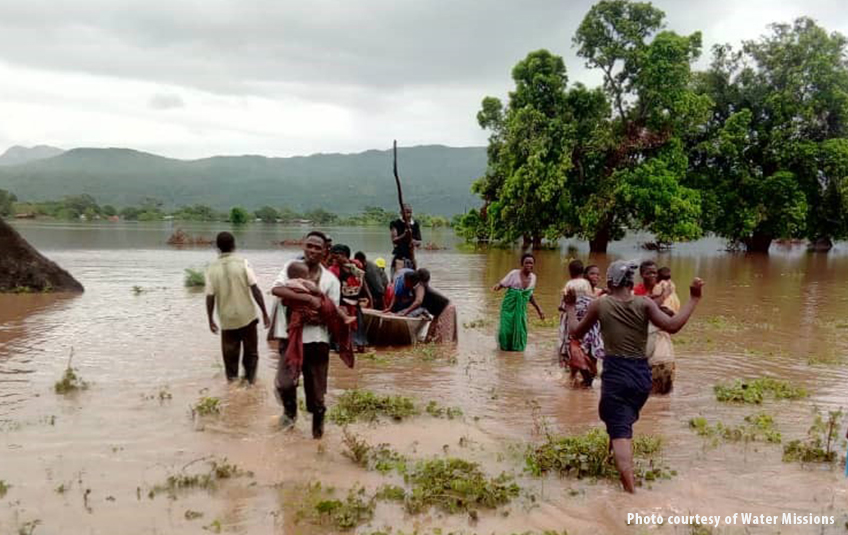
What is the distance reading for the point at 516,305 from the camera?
30.3 ft

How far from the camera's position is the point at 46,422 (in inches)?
228

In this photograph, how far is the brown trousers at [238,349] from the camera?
6.95m

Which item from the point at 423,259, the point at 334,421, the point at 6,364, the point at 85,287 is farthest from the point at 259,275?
the point at 334,421

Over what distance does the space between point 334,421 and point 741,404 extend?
13.6 ft

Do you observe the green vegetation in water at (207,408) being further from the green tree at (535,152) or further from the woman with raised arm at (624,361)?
the green tree at (535,152)

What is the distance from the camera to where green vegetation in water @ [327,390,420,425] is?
6.01m

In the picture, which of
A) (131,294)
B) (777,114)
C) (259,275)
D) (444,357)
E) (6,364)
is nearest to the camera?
(6,364)

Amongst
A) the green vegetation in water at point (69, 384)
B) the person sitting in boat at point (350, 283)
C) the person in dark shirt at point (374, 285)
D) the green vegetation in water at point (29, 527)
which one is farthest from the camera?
the person in dark shirt at point (374, 285)

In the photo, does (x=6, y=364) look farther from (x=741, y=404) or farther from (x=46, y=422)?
(x=741, y=404)

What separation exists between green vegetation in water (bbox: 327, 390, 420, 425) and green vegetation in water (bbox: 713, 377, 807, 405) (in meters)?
3.34

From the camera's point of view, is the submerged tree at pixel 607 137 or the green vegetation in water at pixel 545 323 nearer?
the green vegetation in water at pixel 545 323

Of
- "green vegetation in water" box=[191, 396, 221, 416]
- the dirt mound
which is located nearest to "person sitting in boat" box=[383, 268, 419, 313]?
"green vegetation in water" box=[191, 396, 221, 416]

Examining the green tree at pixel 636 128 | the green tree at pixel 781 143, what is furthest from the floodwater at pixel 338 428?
the green tree at pixel 781 143

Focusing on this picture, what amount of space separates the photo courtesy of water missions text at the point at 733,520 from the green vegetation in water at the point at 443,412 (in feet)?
7.69
